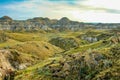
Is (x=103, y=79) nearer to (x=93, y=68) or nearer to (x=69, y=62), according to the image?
(x=93, y=68)

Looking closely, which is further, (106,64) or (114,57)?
(114,57)

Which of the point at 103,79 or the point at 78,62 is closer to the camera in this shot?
the point at 103,79

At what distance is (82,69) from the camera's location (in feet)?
605

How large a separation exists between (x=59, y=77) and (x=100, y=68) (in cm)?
2853

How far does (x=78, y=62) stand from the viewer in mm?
191500

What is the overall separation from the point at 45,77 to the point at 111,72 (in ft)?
175

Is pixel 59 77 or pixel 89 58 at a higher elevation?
pixel 89 58

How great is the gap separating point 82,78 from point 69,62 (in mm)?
23166

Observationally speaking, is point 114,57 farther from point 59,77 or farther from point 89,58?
point 59,77

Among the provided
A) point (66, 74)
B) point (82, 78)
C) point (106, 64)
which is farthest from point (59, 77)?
point (106, 64)

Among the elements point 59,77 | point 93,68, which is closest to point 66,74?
point 59,77

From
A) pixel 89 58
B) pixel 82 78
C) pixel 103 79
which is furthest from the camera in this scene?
pixel 89 58

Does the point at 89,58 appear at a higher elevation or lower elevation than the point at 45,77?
higher

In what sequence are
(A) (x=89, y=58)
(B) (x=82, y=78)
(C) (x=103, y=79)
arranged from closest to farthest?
(C) (x=103, y=79), (B) (x=82, y=78), (A) (x=89, y=58)
